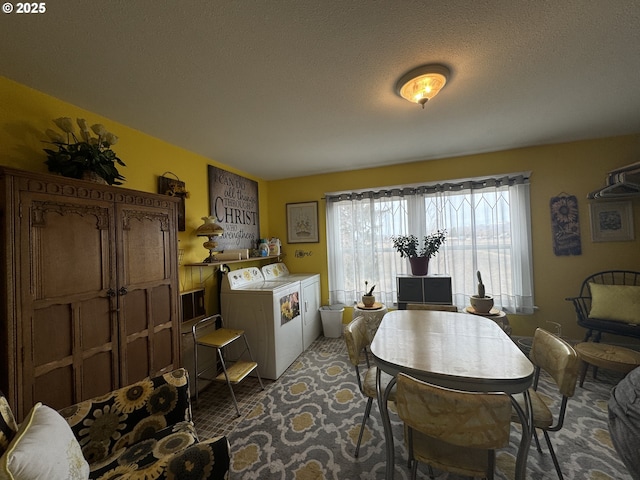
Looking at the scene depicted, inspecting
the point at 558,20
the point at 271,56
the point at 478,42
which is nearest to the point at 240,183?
the point at 271,56

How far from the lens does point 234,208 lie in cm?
321

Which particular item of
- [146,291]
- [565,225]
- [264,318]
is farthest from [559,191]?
[146,291]

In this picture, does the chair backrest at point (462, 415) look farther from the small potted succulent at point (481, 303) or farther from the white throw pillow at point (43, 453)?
the small potted succulent at point (481, 303)

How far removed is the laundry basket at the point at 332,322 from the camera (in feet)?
11.3

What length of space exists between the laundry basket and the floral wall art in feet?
8.90

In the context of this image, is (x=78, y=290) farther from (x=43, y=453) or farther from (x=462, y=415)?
(x=462, y=415)

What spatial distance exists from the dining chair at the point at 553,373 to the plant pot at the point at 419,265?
1.45 m

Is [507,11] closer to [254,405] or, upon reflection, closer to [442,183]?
[442,183]

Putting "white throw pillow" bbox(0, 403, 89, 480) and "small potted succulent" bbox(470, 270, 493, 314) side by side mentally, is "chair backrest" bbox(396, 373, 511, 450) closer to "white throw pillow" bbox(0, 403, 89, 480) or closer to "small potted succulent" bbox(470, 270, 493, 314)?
"white throw pillow" bbox(0, 403, 89, 480)

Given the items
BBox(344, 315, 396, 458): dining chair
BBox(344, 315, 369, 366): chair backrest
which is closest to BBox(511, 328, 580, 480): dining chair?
BBox(344, 315, 396, 458): dining chair

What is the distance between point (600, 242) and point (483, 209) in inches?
47.1

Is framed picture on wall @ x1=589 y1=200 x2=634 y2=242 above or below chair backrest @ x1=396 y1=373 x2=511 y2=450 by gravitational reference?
above

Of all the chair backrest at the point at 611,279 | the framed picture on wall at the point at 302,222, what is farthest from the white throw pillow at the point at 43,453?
the chair backrest at the point at 611,279

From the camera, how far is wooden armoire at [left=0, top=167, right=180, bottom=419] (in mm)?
1123
